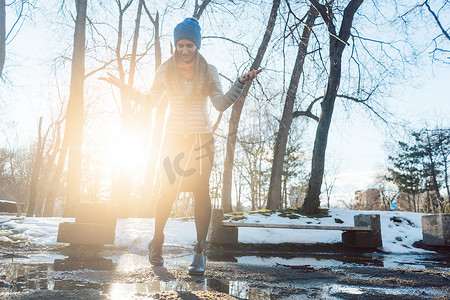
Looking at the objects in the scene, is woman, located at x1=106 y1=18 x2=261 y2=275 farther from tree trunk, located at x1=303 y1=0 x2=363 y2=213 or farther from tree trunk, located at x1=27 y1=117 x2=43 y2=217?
tree trunk, located at x1=27 y1=117 x2=43 y2=217

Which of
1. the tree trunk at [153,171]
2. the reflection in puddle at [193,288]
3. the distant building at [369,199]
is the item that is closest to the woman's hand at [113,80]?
the reflection in puddle at [193,288]

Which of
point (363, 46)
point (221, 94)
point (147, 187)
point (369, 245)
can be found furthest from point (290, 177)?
point (221, 94)

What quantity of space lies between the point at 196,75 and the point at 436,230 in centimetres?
563

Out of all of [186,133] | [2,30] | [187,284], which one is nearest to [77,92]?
[2,30]

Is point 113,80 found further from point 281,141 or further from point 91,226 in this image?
point 281,141

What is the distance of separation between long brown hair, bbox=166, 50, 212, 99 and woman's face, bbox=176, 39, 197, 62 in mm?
44

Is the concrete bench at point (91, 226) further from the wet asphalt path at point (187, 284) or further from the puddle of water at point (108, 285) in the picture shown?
the puddle of water at point (108, 285)

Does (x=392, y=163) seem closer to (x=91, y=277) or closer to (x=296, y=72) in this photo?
(x=296, y=72)

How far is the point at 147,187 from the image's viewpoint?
1430 cm

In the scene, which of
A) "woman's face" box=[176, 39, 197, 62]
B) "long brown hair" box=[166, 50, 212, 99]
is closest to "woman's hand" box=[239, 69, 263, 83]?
"long brown hair" box=[166, 50, 212, 99]

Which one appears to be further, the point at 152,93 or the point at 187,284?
the point at 152,93

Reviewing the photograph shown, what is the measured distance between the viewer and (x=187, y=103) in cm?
315

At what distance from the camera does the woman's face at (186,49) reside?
120 inches

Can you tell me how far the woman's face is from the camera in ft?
10.0
